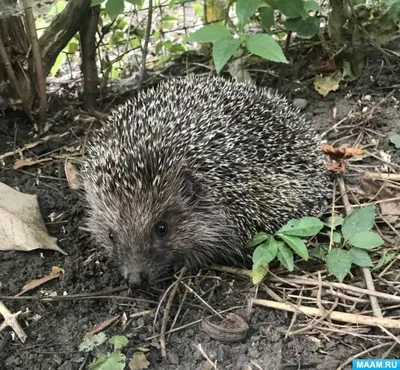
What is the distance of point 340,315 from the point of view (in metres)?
2.29

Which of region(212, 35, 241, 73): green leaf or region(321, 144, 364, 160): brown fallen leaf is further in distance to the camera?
region(321, 144, 364, 160): brown fallen leaf

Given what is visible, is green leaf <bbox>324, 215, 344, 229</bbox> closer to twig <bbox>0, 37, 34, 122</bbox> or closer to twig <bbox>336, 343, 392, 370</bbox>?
twig <bbox>336, 343, 392, 370</bbox>

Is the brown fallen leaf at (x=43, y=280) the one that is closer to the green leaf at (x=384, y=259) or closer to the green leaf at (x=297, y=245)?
the green leaf at (x=297, y=245)

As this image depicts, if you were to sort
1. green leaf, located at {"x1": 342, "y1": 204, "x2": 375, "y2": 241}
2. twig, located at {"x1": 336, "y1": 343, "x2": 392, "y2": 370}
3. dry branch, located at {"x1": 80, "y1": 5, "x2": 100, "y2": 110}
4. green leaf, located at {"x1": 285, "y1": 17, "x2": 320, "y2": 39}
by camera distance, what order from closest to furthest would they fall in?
twig, located at {"x1": 336, "y1": 343, "x2": 392, "y2": 370} < green leaf, located at {"x1": 342, "y1": 204, "x2": 375, "y2": 241} < green leaf, located at {"x1": 285, "y1": 17, "x2": 320, "y2": 39} < dry branch, located at {"x1": 80, "y1": 5, "x2": 100, "y2": 110}

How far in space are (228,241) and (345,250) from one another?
53 centimetres

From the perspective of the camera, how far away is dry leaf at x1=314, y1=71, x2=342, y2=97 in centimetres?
379

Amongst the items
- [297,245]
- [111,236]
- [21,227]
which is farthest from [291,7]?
[21,227]

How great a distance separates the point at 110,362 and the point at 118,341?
11cm

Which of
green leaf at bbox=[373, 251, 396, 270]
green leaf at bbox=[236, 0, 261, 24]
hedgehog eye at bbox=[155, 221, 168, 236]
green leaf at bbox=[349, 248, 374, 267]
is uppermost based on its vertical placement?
green leaf at bbox=[236, 0, 261, 24]

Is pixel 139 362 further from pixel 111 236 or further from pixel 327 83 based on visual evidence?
pixel 327 83

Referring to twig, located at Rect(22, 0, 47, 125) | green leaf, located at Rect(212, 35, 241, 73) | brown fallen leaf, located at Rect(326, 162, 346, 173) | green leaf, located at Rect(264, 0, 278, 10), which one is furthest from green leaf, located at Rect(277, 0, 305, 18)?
twig, located at Rect(22, 0, 47, 125)

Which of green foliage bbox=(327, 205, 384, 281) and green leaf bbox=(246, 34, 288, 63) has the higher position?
green leaf bbox=(246, 34, 288, 63)

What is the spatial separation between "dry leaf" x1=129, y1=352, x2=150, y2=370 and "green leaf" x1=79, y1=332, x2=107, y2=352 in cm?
16

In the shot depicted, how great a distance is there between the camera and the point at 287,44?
3.85 metres
